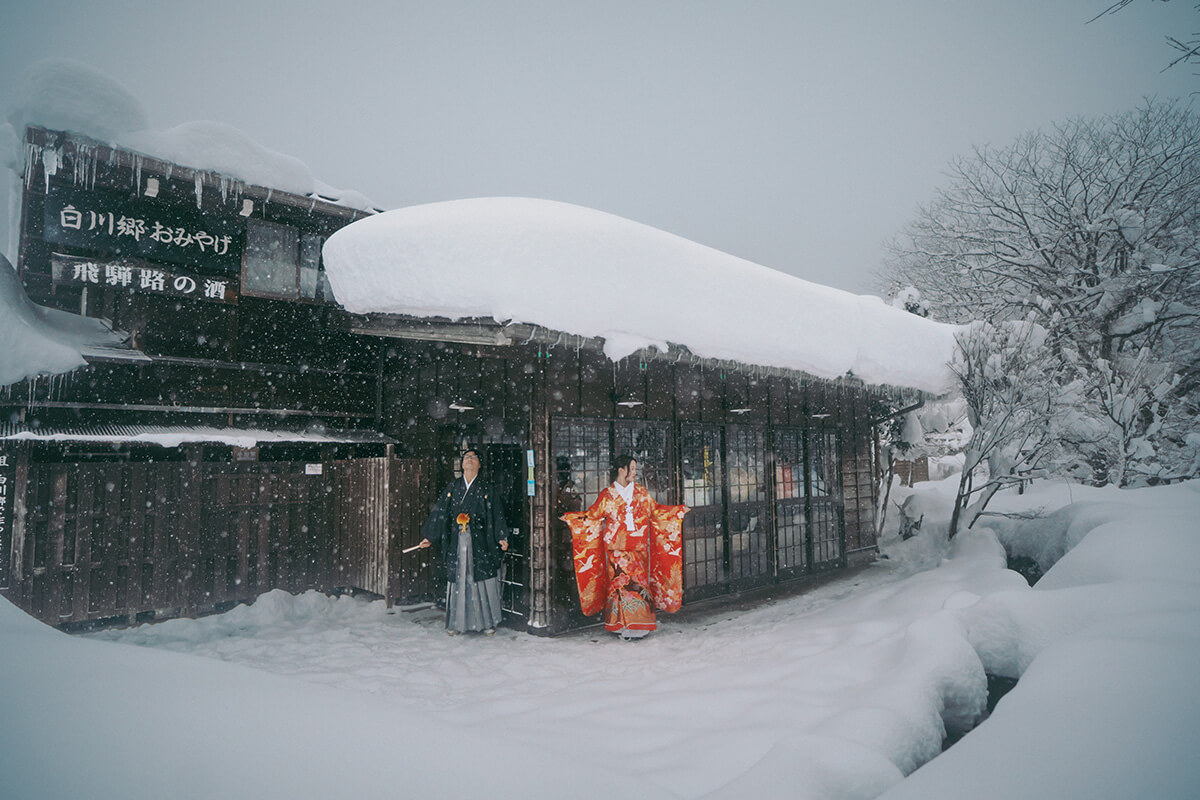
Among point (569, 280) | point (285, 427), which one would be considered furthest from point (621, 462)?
point (285, 427)

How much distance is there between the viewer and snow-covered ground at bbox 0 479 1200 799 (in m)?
1.47

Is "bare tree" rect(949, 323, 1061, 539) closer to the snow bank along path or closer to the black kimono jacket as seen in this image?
the snow bank along path

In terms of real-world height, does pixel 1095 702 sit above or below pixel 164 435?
below

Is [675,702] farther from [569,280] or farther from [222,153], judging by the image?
[222,153]

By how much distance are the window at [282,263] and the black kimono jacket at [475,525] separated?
4.31 m

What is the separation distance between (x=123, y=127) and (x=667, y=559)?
838 centimetres

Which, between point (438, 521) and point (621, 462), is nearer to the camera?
point (621, 462)

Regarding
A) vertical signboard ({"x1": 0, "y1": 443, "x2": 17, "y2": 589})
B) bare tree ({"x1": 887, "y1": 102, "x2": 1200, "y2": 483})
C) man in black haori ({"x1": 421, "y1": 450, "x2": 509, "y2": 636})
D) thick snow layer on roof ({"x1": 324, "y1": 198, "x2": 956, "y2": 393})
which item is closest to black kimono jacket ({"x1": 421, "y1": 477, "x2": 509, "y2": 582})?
man in black haori ({"x1": 421, "y1": 450, "x2": 509, "y2": 636})

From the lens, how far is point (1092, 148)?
14.8 m

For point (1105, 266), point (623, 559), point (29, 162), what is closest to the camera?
point (623, 559)

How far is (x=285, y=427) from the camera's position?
8.05 metres

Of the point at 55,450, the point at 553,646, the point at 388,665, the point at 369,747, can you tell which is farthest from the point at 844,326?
the point at 55,450

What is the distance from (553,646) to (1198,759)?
511 cm

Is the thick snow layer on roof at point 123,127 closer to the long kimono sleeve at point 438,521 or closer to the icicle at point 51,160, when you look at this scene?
the icicle at point 51,160
